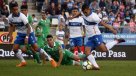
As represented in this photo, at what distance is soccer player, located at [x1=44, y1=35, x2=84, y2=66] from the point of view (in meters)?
22.1

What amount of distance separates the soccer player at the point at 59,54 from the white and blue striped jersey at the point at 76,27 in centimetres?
283

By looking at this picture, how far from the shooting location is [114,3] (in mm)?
37406

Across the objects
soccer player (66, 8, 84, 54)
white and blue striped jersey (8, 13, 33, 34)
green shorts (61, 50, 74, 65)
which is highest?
white and blue striped jersey (8, 13, 33, 34)

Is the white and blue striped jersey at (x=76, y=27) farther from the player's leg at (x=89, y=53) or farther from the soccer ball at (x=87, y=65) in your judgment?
the soccer ball at (x=87, y=65)

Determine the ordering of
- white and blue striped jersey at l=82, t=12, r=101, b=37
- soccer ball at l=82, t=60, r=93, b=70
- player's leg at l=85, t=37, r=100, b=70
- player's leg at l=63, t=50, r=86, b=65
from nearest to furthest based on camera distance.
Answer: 1. soccer ball at l=82, t=60, r=93, b=70
2. player's leg at l=85, t=37, r=100, b=70
3. white and blue striped jersey at l=82, t=12, r=101, b=37
4. player's leg at l=63, t=50, r=86, b=65

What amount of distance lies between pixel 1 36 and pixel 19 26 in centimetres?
816

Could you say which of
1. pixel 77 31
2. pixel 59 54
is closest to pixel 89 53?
pixel 59 54

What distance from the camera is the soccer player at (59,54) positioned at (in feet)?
72.4

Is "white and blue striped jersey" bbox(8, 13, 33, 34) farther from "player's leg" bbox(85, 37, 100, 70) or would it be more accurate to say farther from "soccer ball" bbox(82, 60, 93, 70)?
"soccer ball" bbox(82, 60, 93, 70)

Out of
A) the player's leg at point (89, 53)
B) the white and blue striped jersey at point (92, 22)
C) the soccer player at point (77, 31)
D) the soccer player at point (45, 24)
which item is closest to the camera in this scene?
the player's leg at point (89, 53)

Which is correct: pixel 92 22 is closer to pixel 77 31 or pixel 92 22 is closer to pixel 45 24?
pixel 77 31

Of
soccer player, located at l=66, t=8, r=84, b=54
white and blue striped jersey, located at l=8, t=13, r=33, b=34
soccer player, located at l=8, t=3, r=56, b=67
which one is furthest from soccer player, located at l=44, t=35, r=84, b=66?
soccer player, located at l=66, t=8, r=84, b=54

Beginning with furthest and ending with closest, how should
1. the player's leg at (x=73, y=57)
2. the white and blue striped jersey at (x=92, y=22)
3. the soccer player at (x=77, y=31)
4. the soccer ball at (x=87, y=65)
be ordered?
the soccer player at (x=77, y=31), the player's leg at (x=73, y=57), the white and blue striped jersey at (x=92, y=22), the soccer ball at (x=87, y=65)

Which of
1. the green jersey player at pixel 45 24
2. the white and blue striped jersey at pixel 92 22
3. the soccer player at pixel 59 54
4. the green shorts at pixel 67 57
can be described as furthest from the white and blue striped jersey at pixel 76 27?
the white and blue striped jersey at pixel 92 22
